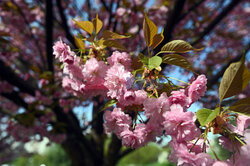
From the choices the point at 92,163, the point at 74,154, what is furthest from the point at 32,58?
the point at 92,163

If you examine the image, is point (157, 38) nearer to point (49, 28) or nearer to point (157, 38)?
point (157, 38)

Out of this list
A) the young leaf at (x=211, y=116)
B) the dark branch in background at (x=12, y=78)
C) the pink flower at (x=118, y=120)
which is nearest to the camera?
the young leaf at (x=211, y=116)

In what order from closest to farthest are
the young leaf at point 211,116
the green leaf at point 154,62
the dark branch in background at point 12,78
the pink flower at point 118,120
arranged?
the young leaf at point 211,116 → the green leaf at point 154,62 → the pink flower at point 118,120 → the dark branch in background at point 12,78

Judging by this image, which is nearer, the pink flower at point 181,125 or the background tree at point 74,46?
the pink flower at point 181,125

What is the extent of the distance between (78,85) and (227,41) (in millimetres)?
4043

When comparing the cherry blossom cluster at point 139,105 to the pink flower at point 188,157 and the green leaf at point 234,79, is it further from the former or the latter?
the green leaf at point 234,79

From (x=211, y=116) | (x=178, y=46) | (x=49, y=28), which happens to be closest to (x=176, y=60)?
(x=178, y=46)

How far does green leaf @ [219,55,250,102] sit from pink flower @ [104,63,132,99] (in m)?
0.31

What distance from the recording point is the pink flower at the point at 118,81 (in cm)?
70

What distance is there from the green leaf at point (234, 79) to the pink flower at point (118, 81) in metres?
0.31

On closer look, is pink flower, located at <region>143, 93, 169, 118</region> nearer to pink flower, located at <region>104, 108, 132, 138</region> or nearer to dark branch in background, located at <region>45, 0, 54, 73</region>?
pink flower, located at <region>104, 108, 132, 138</region>

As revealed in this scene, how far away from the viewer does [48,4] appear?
70.4 inches

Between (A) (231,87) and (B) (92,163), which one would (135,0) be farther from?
(B) (92,163)

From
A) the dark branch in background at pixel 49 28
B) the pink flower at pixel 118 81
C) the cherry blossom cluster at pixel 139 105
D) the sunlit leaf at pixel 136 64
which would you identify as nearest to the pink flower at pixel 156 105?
the cherry blossom cluster at pixel 139 105
